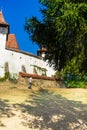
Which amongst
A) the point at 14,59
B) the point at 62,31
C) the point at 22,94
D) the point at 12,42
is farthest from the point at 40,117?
the point at 12,42

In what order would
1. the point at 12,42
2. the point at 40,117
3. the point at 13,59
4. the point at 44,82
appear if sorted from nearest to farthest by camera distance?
the point at 40,117 → the point at 44,82 → the point at 13,59 → the point at 12,42

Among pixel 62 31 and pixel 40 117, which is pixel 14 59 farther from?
pixel 62 31

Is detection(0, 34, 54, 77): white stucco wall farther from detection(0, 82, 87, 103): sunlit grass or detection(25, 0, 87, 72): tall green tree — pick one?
detection(25, 0, 87, 72): tall green tree

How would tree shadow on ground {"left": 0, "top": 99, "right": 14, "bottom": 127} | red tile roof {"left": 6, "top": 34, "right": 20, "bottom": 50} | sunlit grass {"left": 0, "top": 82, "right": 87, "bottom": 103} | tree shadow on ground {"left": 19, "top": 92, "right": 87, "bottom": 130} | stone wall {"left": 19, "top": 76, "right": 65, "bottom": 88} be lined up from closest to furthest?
tree shadow on ground {"left": 19, "top": 92, "right": 87, "bottom": 130} < tree shadow on ground {"left": 0, "top": 99, "right": 14, "bottom": 127} < sunlit grass {"left": 0, "top": 82, "right": 87, "bottom": 103} < stone wall {"left": 19, "top": 76, "right": 65, "bottom": 88} < red tile roof {"left": 6, "top": 34, "right": 20, "bottom": 50}

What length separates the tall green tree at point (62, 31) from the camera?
59.3ft

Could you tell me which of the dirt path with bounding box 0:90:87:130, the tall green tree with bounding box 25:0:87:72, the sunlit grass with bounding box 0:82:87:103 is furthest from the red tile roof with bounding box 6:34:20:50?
the tall green tree with bounding box 25:0:87:72

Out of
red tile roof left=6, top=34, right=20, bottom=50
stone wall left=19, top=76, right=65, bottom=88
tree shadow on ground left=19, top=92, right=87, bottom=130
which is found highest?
red tile roof left=6, top=34, right=20, bottom=50

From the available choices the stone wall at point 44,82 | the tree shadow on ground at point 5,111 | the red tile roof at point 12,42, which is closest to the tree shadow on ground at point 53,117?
the tree shadow on ground at point 5,111

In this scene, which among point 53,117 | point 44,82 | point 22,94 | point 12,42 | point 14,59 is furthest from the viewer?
point 12,42

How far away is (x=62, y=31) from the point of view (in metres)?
18.5

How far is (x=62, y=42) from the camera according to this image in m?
20.1

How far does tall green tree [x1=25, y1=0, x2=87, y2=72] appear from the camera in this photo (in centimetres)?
1808

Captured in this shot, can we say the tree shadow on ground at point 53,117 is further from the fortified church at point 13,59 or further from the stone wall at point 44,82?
the fortified church at point 13,59

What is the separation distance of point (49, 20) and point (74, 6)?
2.41 meters
